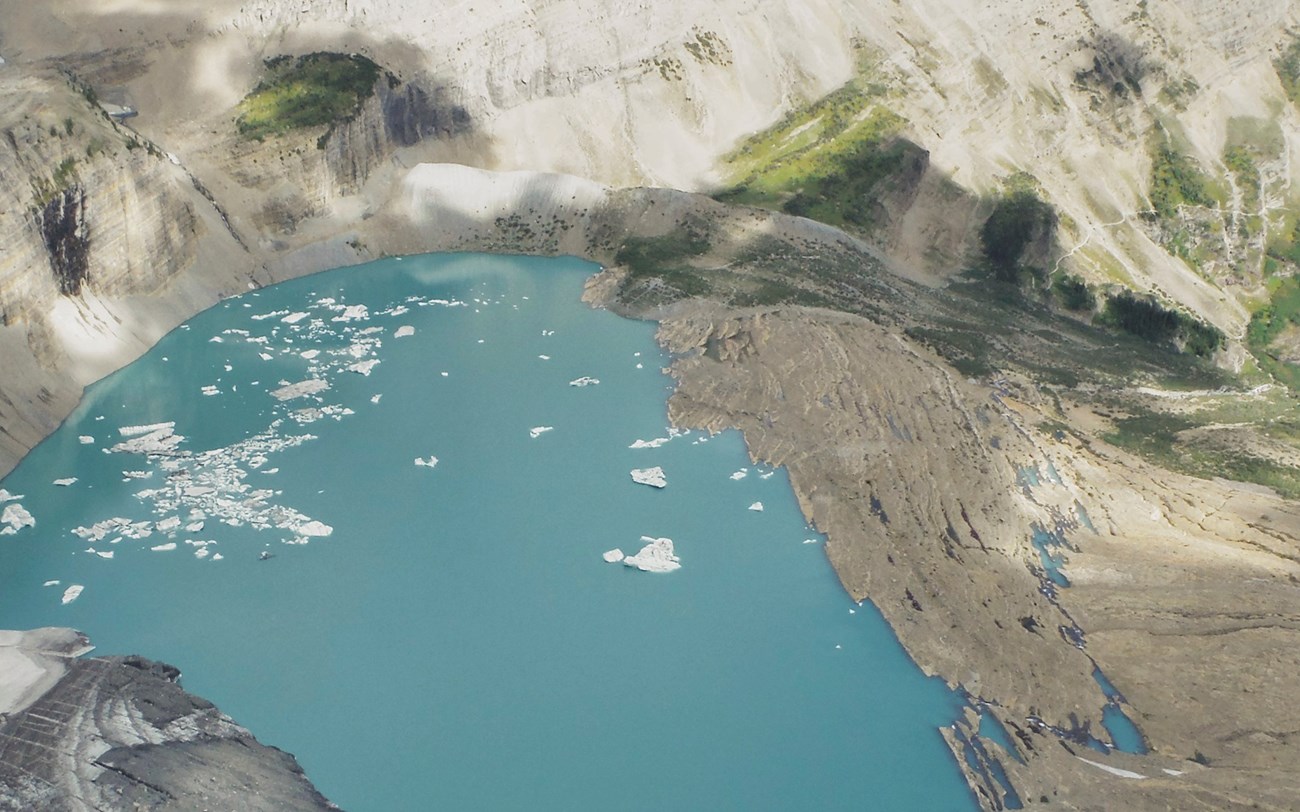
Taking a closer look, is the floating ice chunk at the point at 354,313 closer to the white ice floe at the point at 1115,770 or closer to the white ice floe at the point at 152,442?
the white ice floe at the point at 152,442

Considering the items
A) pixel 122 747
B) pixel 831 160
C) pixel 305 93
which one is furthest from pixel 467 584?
pixel 831 160

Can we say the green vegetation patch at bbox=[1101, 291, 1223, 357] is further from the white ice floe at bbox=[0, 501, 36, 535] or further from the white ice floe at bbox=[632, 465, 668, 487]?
the white ice floe at bbox=[0, 501, 36, 535]

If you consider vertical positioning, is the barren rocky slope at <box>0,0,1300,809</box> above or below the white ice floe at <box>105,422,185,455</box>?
above

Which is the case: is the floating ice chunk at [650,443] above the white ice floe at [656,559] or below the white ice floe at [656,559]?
above

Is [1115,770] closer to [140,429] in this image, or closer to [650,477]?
[650,477]

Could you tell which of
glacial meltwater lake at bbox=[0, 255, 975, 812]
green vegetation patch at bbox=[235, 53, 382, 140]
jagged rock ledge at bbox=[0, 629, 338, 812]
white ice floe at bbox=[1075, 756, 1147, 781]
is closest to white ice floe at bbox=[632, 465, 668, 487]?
glacial meltwater lake at bbox=[0, 255, 975, 812]

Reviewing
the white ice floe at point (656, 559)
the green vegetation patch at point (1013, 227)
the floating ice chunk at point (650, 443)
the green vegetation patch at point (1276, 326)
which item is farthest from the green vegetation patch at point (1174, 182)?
the white ice floe at point (656, 559)
